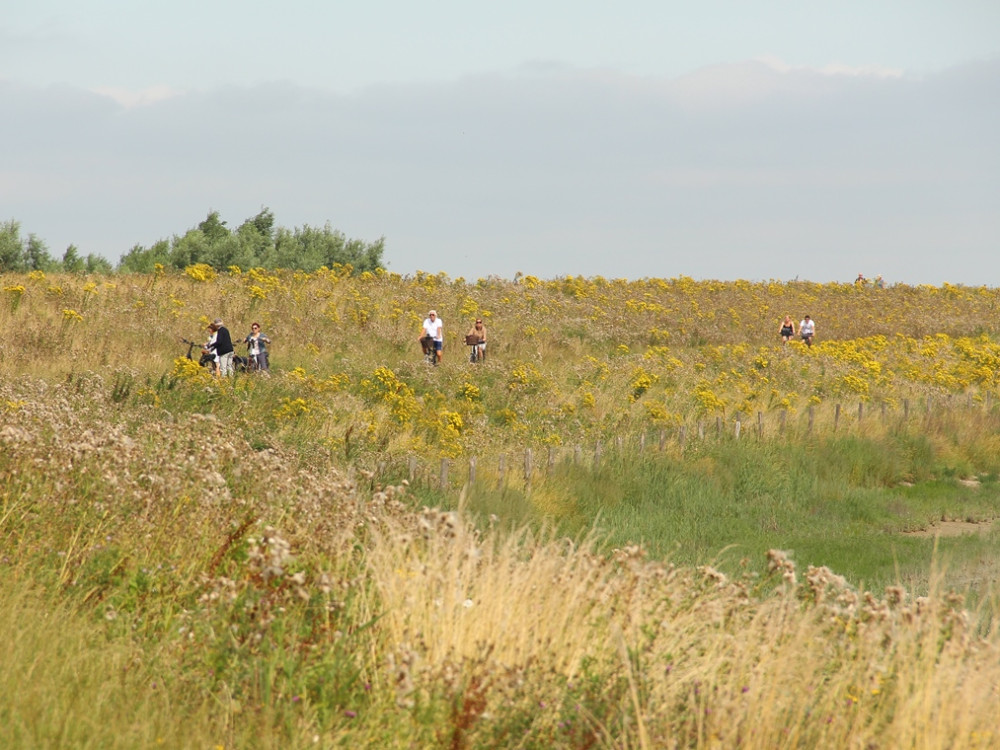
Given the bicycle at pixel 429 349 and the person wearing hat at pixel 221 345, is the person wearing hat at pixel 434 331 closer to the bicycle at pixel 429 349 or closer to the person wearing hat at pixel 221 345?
the bicycle at pixel 429 349

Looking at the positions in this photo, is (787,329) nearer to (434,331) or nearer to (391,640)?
(434,331)

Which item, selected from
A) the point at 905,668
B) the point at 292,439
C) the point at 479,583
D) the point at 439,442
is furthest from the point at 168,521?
the point at 439,442

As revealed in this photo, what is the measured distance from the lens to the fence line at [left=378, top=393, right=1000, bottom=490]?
47.8ft

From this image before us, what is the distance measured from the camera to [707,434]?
2081 centimetres

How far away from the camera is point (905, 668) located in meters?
5.74

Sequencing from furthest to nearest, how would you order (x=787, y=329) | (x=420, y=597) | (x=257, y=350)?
(x=787, y=329)
(x=257, y=350)
(x=420, y=597)

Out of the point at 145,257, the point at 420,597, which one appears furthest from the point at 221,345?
the point at 145,257

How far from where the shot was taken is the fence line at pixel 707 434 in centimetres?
1458

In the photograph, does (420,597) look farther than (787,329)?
No

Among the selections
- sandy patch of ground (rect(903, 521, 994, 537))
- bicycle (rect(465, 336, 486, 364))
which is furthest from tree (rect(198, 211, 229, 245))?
sandy patch of ground (rect(903, 521, 994, 537))

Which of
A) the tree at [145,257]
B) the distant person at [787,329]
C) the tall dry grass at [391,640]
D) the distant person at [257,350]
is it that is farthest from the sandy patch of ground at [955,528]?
the tree at [145,257]

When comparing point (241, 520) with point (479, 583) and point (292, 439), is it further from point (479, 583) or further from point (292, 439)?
point (292, 439)

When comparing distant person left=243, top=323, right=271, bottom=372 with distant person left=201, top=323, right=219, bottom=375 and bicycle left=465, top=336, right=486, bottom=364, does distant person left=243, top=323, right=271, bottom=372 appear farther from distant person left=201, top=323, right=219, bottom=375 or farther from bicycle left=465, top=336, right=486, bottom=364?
bicycle left=465, top=336, right=486, bottom=364

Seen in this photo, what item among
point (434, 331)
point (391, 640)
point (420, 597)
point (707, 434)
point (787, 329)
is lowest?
point (707, 434)
